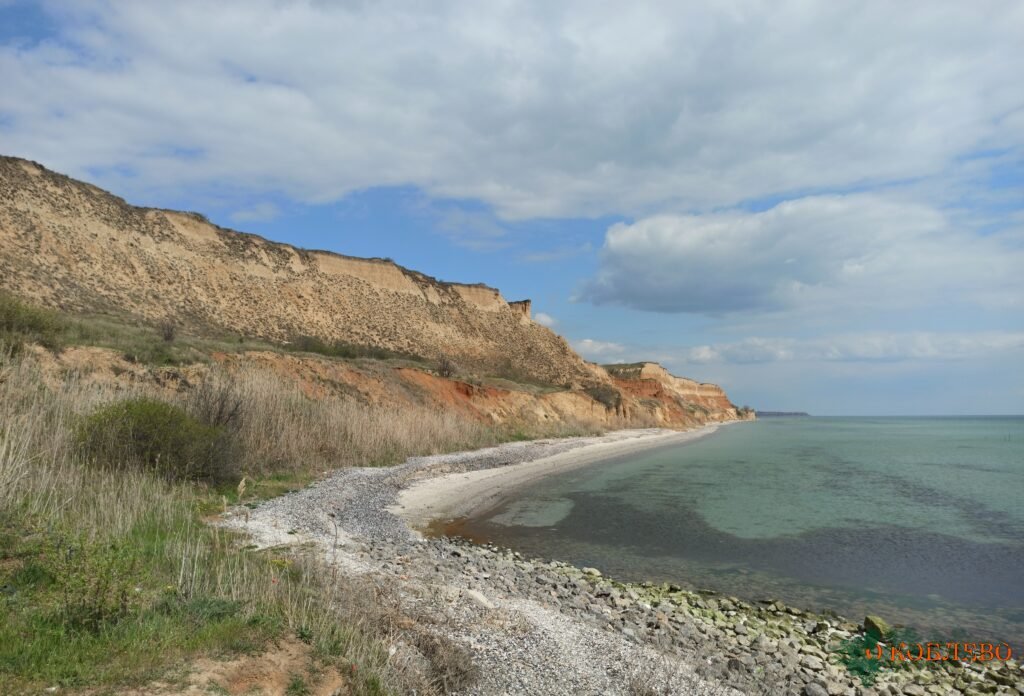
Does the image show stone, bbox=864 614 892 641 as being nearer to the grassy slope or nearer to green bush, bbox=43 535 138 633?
the grassy slope

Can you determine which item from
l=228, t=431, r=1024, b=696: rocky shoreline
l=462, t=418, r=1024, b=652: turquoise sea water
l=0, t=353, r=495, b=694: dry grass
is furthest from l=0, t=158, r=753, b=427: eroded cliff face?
l=462, t=418, r=1024, b=652: turquoise sea water

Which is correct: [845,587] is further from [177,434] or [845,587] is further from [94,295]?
[94,295]

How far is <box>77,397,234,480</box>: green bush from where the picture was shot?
11820 mm

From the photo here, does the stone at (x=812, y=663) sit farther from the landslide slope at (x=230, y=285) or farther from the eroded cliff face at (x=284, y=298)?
the landslide slope at (x=230, y=285)

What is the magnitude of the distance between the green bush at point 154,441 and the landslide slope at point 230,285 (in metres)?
20.9

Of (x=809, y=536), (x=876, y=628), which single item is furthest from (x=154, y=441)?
(x=809, y=536)

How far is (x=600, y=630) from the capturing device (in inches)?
301

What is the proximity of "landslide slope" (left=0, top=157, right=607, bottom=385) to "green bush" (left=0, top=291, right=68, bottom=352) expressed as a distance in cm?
1187

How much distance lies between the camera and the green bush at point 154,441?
11.8m

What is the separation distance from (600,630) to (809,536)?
10229 mm

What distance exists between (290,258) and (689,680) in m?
53.0

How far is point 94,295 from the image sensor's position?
3266 cm

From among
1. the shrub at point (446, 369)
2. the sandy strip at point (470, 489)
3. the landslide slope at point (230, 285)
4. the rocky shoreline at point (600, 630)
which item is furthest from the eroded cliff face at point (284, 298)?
the rocky shoreline at point (600, 630)

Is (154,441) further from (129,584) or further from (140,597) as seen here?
(129,584)
